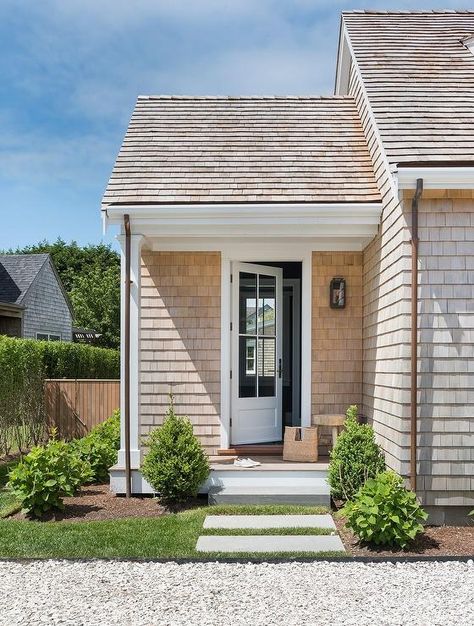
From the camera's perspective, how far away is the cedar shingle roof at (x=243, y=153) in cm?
666

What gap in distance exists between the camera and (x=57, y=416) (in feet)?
35.9

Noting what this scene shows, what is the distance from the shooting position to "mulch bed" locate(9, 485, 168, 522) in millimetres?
5865

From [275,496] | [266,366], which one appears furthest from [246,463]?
[266,366]

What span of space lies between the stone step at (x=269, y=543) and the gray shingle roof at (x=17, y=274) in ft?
49.7

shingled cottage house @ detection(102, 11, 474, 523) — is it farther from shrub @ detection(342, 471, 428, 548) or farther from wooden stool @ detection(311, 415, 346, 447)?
shrub @ detection(342, 471, 428, 548)

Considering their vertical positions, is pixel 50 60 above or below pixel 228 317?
above

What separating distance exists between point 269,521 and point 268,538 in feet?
1.58

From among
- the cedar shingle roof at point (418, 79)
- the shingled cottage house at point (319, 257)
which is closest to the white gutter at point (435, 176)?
the shingled cottage house at point (319, 257)

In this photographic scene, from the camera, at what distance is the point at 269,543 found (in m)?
4.99

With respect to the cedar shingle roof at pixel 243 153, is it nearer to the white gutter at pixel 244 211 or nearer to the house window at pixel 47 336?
the white gutter at pixel 244 211

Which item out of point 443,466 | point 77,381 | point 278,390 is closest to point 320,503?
point 443,466

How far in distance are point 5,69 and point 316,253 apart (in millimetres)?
12343

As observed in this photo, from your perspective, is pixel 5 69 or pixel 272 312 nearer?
pixel 272 312

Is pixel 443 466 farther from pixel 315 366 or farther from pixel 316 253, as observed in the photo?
pixel 316 253
